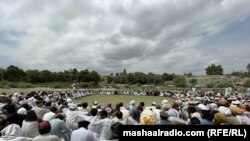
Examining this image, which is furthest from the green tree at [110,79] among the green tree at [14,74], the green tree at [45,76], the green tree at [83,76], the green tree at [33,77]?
the green tree at [14,74]

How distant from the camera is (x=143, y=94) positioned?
57.7 meters

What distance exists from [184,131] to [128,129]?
0.74m

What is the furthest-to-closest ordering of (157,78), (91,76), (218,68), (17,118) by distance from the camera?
(218,68)
(157,78)
(91,76)
(17,118)

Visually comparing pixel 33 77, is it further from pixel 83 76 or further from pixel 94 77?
pixel 94 77

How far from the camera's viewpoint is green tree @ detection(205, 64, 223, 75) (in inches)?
5721

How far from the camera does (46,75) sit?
355 ft

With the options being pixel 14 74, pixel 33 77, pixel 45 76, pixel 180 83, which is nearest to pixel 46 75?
pixel 45 76

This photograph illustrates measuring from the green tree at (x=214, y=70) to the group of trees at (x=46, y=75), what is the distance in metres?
60.3

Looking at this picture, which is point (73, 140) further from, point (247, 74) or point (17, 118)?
point (247, 74)

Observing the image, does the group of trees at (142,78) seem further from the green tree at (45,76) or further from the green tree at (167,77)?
the green tree at (45,76)

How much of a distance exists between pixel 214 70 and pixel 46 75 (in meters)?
78.5

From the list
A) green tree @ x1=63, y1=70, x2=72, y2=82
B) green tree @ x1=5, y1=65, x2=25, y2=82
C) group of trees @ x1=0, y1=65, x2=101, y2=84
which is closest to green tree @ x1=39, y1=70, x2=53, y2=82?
group of trees @ x1=0, y1=65, x2=101, y2=84

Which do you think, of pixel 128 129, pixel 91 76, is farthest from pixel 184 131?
pixel 91 76

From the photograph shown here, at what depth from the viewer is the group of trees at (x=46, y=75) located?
102 meters
